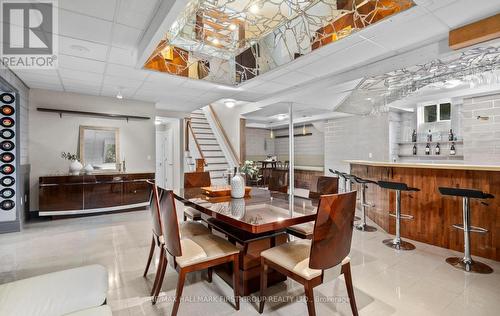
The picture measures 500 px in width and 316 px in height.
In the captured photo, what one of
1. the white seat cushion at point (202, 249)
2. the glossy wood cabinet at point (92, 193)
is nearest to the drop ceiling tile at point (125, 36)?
the white seat cushion at point (202, 249)

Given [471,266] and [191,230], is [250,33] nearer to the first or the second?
[191,230]

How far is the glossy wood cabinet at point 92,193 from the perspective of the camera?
439cm

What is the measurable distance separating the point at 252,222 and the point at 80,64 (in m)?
3.48

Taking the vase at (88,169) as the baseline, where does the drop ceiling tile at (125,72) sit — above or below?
above

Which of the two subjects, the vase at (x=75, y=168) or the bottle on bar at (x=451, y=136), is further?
the bottle on bar at (x=451, y=136)

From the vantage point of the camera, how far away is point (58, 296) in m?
1.37

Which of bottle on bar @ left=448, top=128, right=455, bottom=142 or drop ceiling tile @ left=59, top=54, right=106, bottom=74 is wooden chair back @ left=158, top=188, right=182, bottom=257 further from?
bottle on bar @ left=448, top=128, right=455, bottom=142

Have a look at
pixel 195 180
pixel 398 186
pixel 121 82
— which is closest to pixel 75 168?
pixel 121 82

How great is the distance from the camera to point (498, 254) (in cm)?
281

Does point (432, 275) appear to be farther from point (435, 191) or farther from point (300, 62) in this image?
point (300, 62)

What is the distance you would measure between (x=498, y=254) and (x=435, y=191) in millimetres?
903

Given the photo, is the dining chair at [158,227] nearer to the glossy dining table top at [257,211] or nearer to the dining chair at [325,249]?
the glossy dining table top at [257,211]

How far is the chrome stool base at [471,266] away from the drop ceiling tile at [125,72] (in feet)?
15.7

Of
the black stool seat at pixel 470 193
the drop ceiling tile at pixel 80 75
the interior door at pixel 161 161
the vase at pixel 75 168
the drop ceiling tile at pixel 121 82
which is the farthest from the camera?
the interior door at pixel 161 161
